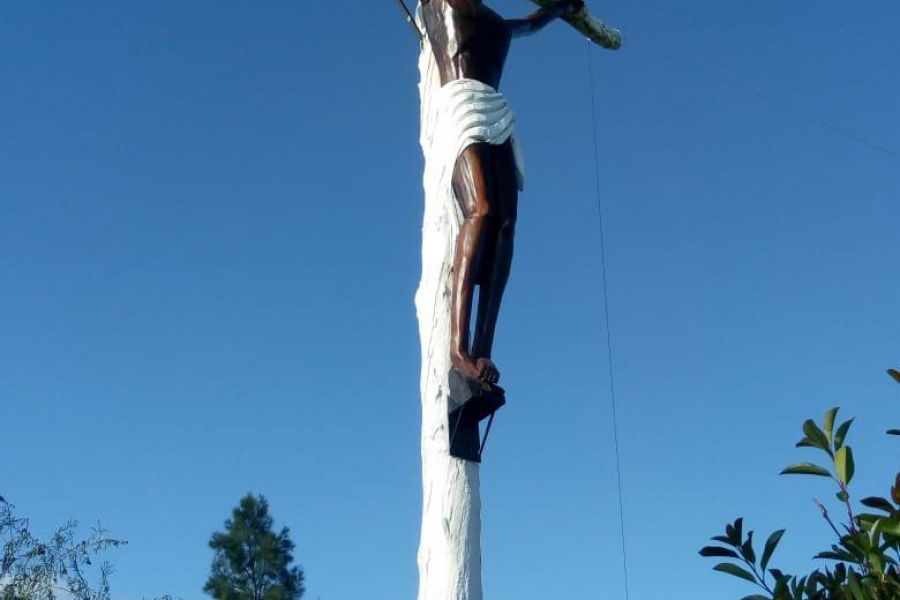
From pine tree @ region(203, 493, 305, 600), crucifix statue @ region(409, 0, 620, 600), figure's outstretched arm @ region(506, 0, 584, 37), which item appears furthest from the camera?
→ pine tree @ region(203, 493, 305, 600)

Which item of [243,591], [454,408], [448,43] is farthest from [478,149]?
[243,591]

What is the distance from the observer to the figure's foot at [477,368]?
5355 mm

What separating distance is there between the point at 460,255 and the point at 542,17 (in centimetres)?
221

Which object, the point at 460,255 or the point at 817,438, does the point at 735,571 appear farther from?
the point at 460,255

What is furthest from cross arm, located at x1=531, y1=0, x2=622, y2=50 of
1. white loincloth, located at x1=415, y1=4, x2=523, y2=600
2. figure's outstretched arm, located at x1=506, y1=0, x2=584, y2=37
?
white loincloth, located at x1=415, y1=4, x2=523, y2=600

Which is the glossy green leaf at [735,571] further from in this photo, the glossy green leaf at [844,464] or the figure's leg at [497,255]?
the figure's leg at [497,255]

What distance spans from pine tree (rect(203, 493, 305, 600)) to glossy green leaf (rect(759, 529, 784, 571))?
1773cm

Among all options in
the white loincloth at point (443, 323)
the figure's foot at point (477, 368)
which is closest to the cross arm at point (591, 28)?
the white loincloth at point (443, 323)

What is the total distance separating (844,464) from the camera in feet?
14.4

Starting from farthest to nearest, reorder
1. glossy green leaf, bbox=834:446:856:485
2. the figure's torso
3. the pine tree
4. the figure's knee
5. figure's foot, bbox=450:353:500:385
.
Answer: the pine tree → the figure's torso → the figure's knee → figure's foot, bbox=450:353:500:385 → glossy green leaf, bbox=834:446:856:485

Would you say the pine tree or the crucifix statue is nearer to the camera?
the crucifix statue

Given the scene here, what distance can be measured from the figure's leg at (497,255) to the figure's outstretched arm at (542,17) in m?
1.13

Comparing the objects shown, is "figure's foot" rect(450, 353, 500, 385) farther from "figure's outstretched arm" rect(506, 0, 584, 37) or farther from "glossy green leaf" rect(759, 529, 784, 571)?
"figure's outstretched arm" rect(506, 0, 584, 37)

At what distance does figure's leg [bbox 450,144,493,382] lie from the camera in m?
5.48
